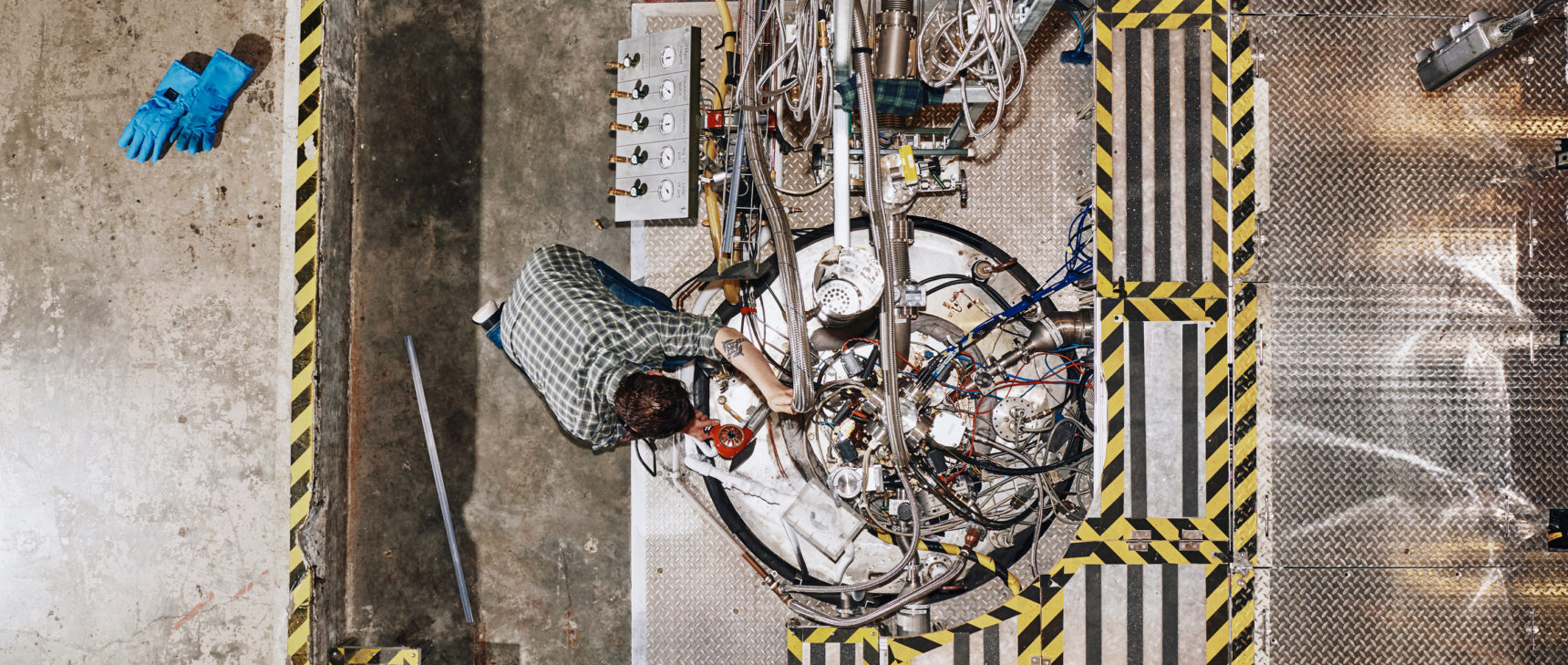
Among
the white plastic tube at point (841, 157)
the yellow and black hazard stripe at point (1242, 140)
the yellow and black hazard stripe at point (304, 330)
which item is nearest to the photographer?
the white plastic tube at point (841, 157)

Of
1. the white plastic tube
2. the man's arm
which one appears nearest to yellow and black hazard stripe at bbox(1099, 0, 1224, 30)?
the white plastic tube

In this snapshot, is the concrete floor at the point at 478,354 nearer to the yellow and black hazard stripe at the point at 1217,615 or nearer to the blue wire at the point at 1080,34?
the blue wire at the point at 1080,34

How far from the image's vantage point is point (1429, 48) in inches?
136

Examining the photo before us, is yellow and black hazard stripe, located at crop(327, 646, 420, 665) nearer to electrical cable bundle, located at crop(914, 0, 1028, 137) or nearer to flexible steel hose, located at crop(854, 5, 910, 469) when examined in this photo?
flexible steel hose, located at crop(854, 5, 910, 469)

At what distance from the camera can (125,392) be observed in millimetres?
4129

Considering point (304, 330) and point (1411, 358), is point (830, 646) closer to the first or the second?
point (1411, 358)

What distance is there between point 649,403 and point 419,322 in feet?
6.56

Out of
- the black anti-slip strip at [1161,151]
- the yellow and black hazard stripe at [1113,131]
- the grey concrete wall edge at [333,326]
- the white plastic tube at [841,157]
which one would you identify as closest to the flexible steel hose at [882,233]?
the white plastic tube at [841,157]

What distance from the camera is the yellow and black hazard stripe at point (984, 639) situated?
3549 mm

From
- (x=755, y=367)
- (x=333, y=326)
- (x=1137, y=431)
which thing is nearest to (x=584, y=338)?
(x=755, y=367)

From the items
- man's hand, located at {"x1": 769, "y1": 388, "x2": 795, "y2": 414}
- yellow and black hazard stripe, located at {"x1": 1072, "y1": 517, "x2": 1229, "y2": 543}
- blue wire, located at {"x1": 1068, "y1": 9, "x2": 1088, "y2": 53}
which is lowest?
yellow and black hazard stripe, located at {"x1": 1072, "y1": 517, "x2": 1229, "y2": 543}

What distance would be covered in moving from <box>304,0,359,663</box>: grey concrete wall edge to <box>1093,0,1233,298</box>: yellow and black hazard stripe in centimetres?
423

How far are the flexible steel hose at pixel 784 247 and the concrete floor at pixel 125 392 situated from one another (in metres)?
2.77

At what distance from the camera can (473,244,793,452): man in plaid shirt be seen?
3297 mm
